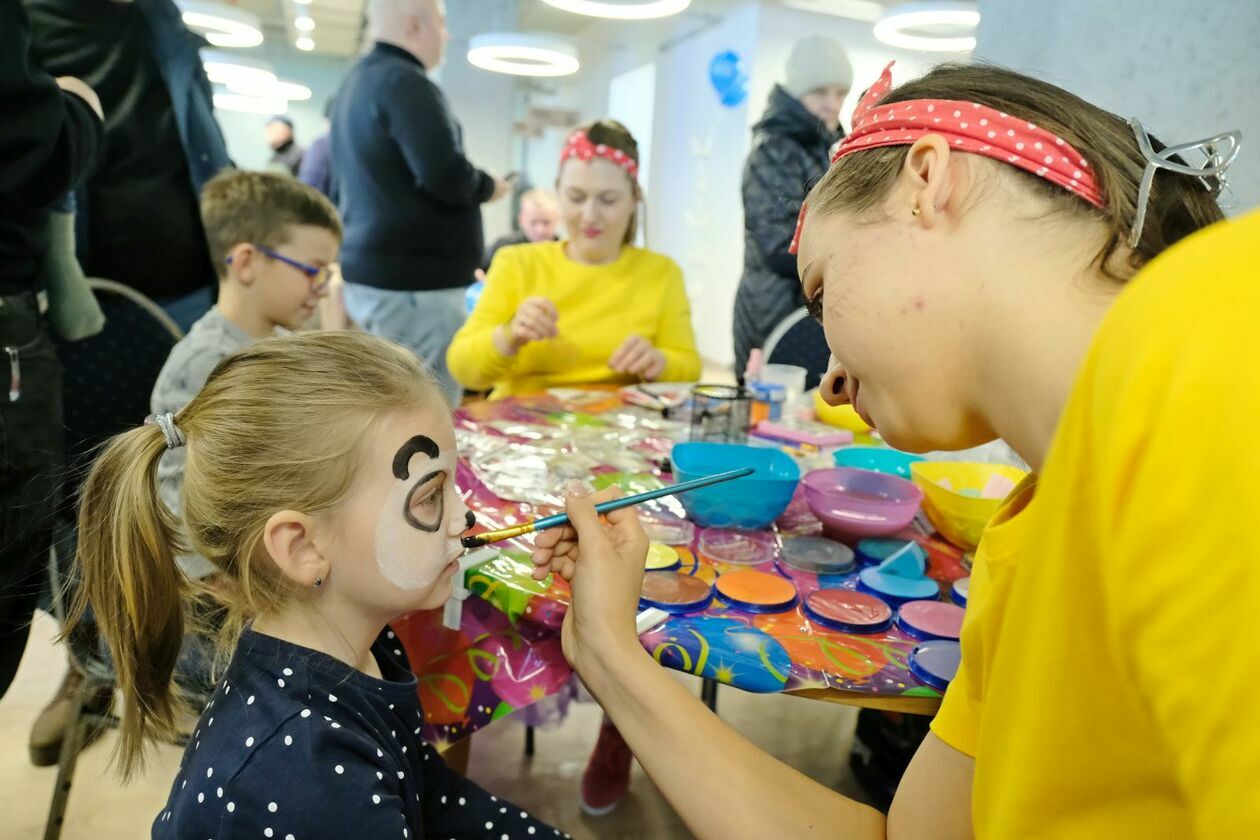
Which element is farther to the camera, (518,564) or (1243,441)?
(518,564)

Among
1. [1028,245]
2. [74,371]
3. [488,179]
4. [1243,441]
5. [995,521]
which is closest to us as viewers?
[1243,441]

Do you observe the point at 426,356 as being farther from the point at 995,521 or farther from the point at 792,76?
the point at 995,521

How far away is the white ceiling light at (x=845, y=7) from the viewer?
18.2ft

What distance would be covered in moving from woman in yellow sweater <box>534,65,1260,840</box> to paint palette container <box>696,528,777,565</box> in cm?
19

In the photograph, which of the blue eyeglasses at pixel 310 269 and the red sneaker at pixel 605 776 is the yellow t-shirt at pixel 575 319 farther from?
the red sneaker at pixel 605 776

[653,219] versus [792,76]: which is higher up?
[792,76]

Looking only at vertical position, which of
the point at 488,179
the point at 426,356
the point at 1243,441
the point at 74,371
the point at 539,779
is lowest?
the point at 539,779

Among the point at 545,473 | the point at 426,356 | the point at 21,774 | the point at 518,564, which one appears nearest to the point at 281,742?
the point at 518,564

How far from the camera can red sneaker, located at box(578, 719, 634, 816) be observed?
1668 mm

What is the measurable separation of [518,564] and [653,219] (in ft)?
21.7

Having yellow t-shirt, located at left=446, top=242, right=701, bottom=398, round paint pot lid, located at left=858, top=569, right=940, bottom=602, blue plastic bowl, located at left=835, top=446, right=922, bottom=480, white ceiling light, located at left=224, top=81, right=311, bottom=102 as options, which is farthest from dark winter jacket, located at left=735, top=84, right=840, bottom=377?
Result: white ceiling light, located at left=224, top=81, right=311, bottom=102

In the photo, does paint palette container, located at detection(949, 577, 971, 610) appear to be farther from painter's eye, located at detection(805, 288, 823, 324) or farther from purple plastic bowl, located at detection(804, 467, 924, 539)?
painter's eye, located at detection(805, 288, 823, 324)

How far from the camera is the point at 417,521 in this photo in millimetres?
878

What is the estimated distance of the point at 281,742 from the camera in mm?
761
